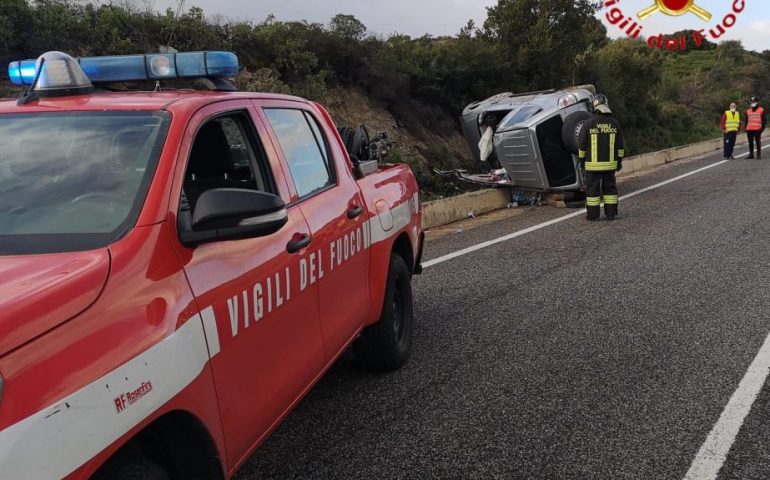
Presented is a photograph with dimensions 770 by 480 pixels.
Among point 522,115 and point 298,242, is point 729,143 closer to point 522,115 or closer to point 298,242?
point 522,115

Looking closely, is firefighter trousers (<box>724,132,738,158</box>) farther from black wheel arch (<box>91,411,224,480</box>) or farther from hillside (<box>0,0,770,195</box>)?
black wheel arch (<box>91,411,224,480</box>)

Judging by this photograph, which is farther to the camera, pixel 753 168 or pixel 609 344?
pixel 753 168

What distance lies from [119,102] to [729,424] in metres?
3.40

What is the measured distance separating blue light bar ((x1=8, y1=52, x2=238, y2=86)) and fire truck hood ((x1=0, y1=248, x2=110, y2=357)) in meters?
1.43

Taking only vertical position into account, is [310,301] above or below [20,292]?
below

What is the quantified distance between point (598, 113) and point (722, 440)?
845cm

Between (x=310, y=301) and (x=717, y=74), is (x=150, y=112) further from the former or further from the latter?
(x=717, y=74)

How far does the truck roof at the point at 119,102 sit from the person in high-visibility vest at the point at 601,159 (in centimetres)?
877

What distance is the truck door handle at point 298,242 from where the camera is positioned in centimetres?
285

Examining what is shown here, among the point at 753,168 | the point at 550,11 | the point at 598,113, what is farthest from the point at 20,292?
the point at 550,11

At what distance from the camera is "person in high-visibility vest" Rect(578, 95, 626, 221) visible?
10.7m

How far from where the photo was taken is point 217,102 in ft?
9.31

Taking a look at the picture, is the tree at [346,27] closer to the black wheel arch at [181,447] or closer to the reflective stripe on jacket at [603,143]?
the reflective stripe on jacket at [603,143]

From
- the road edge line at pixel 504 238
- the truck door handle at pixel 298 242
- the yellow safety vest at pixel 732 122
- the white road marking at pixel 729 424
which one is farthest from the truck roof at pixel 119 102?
the yellow safety vest at pixel 732 122
